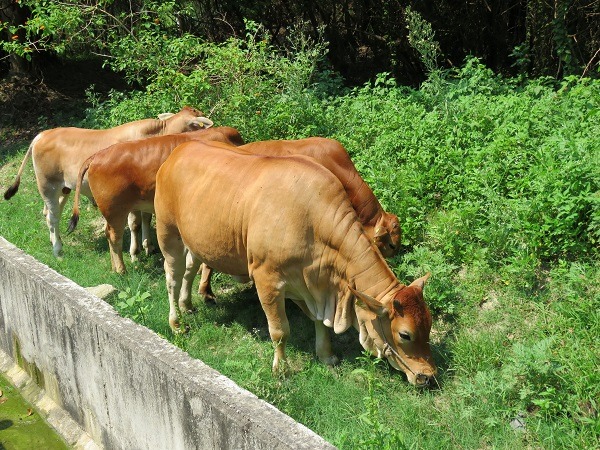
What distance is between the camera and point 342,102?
444 inches

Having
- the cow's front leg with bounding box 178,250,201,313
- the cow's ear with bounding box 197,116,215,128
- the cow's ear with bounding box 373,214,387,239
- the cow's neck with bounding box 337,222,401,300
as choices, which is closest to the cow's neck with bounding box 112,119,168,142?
the cow's ear with bounding box 197,116,215,128

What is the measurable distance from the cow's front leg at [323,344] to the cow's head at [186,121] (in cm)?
403

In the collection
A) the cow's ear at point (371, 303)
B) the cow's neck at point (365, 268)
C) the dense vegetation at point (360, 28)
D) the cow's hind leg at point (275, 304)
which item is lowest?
the cow's hind leg at point (275, 304)

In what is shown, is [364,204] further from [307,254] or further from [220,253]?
[220,253]

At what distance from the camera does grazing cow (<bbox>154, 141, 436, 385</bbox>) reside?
5.70m

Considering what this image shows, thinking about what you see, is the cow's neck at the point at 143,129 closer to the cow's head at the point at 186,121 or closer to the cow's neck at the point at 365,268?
the cow's head at the point at 186,121

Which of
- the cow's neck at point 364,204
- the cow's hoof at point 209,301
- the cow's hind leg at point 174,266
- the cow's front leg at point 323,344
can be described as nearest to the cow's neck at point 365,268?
the cow's front leg at point 323,344

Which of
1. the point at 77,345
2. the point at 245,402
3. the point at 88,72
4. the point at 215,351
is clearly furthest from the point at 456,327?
the point at 88,72

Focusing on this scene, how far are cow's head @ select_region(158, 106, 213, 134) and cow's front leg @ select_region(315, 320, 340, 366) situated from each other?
13.2ft

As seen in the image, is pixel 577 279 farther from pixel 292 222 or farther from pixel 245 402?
pixel 245 402

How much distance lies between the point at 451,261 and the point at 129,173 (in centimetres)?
365

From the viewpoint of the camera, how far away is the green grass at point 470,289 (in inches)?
202

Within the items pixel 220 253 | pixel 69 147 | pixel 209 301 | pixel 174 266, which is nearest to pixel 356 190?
pixel 220 253

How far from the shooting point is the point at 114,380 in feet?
17.9
